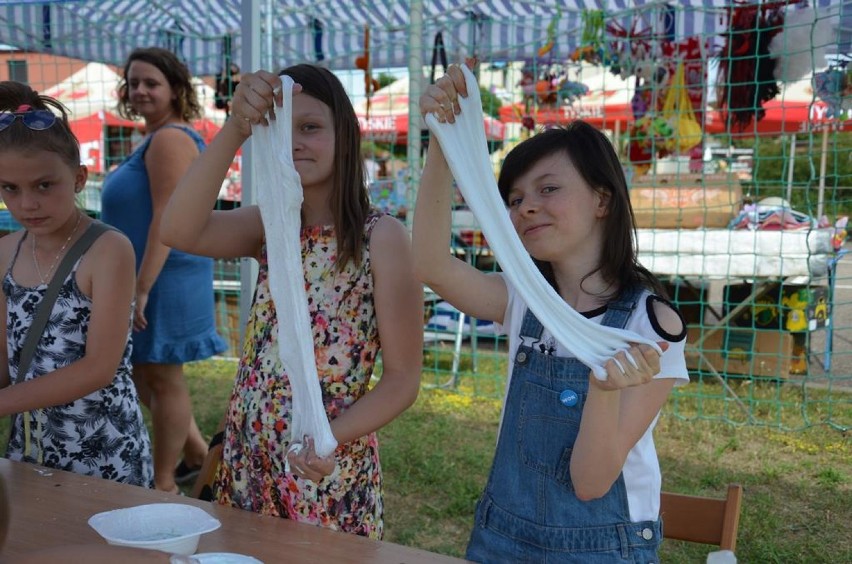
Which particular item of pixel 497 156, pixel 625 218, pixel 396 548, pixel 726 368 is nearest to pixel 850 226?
pixel 726 368

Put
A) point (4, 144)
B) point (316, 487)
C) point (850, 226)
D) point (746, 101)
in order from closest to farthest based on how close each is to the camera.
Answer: point (316, 487) < point (4, 144) < point (746, 101) < point (850, 226)

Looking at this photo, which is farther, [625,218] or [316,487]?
[316,487]

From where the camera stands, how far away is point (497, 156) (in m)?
7.71

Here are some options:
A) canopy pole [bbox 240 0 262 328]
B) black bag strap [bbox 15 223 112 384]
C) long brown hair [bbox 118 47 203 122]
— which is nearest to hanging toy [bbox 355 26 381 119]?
long brown hair [bbox 118 47 203 122]

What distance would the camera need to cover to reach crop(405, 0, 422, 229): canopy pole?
16.3 ft

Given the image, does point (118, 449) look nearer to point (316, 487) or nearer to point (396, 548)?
point (316, 487)

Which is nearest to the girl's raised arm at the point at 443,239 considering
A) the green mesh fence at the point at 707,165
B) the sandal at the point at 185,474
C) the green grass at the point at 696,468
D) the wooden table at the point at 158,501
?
the wooden table at the point at 158,501

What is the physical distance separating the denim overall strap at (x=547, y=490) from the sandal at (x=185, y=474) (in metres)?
2.39

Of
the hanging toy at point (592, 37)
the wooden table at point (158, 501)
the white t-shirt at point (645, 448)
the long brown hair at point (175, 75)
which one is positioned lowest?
the wooden table at point (158, 501)

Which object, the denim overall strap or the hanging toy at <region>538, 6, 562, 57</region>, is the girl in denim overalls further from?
the hanging toy at <region>538, 6, 562, 57</region>

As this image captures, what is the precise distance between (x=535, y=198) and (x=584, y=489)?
49cm

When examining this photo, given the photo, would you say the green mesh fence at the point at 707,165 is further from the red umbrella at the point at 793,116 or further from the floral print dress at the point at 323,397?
the floral print dress at the point at 323,397

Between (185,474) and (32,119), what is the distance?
2137 mm

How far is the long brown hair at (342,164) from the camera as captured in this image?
5.21ft
